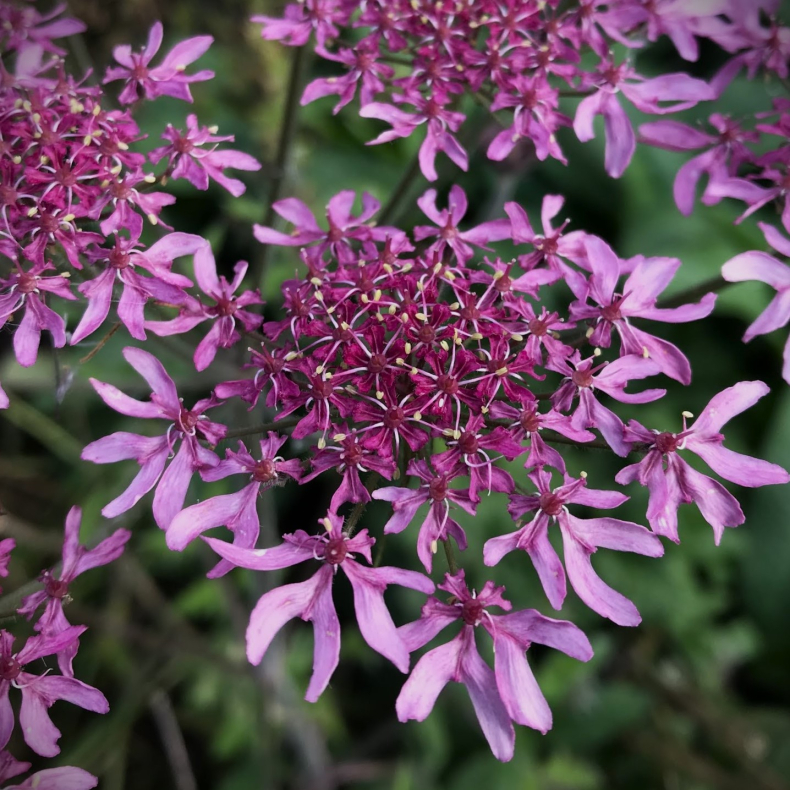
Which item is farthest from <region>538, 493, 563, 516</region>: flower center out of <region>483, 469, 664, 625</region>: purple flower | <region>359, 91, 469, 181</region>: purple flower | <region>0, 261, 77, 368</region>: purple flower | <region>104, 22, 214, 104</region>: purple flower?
<region>104, 22, 214, 104</region>: purple flower

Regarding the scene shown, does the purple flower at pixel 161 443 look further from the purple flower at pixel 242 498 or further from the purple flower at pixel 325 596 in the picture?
the purple flower at pixel 325 596

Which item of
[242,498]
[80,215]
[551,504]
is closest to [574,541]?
[551,504]

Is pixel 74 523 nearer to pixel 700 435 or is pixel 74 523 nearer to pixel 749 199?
pixel 700 435

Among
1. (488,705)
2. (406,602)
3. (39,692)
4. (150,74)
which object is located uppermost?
(150,74)

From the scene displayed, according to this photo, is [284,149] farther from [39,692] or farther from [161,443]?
[39,692]

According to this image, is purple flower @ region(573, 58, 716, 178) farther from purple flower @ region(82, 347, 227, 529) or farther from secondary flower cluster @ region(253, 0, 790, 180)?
purple flower @ region(82, 347, 227, 529)
